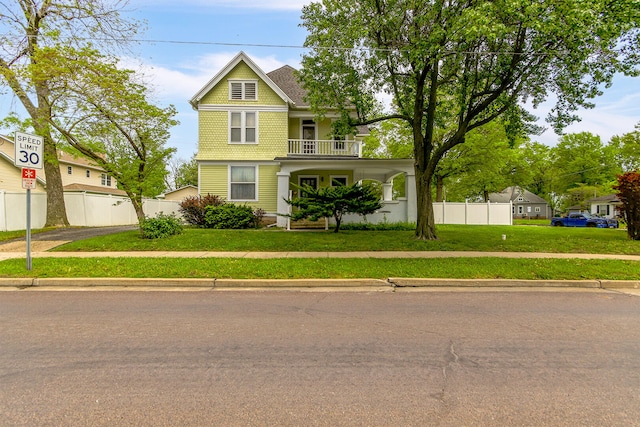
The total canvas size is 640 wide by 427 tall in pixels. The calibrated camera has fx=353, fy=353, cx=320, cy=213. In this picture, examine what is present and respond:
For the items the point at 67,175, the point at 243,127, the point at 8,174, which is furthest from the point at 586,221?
the point at 67,175

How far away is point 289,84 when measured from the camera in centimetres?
2264

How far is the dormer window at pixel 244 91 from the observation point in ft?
65.6

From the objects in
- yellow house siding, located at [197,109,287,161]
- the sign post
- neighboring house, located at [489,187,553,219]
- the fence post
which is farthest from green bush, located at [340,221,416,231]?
neighboring house, located at [489,187,553,219]

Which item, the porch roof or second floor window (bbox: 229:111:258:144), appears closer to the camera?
the porch roof

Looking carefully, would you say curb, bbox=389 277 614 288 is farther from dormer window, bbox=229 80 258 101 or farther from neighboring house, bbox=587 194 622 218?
neighboring house, bbox=587 194 622 218

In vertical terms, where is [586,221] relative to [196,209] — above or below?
below

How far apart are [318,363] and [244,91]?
1880cm

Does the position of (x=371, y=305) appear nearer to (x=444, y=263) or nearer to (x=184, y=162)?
(x=444, y=263)

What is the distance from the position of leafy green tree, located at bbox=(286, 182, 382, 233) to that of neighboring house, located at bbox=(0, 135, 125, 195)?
1522cm

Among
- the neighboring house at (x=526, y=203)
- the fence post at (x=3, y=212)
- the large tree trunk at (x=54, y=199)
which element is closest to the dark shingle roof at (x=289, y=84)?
the large tree trunk at (x=54, y=199)

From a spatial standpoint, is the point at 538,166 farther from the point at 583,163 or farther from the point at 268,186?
Result: the point at 268,186

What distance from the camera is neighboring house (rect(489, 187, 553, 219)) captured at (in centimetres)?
6906

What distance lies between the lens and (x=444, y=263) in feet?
30.7

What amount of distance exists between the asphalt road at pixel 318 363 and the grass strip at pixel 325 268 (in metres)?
1.87
